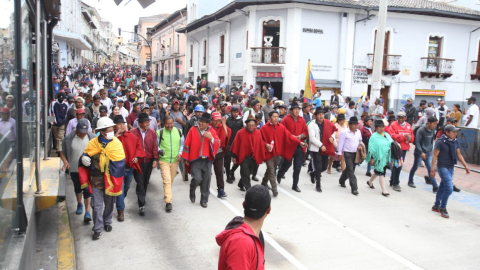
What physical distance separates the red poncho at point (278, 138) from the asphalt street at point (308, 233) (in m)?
0.94

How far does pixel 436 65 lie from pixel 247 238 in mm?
27120

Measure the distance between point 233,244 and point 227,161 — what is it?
265 inches

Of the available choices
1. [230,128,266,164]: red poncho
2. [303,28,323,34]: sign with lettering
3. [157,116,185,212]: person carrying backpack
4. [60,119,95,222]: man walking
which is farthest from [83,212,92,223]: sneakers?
[303,28,323,34]: sign with lettering

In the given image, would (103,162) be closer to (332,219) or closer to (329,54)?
(332,219)

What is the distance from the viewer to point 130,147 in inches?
256

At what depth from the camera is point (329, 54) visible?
77.3 feet

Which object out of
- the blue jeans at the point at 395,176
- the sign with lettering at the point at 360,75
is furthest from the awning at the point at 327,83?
the blue jeans at the point at 395,176

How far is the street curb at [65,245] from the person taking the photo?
4980 millimetres

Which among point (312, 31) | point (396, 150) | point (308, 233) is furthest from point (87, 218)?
point (312, 31)

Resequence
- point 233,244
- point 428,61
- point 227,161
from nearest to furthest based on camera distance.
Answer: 1. point 233,244
2. point 227,161
3. point 428,61

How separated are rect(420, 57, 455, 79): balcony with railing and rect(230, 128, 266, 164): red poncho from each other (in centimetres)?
2152

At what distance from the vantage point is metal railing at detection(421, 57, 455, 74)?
84.5 feet

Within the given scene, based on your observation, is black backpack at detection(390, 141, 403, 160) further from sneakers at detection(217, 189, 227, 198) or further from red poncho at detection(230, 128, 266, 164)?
sneakers at detection(217, 189, 227, 198)

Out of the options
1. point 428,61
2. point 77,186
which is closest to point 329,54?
point 428,61
